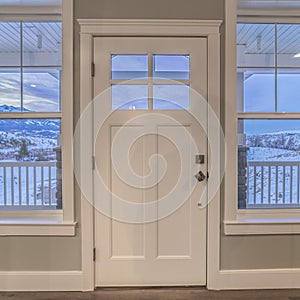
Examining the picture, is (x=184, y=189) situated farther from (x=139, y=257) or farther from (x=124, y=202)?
(x=139, y=257)

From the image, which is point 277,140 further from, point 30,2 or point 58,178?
point 30,2

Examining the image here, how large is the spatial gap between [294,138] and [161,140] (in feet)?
3.83

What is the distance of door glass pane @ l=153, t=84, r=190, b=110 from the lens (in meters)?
2.63

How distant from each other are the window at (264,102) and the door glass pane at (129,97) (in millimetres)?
793

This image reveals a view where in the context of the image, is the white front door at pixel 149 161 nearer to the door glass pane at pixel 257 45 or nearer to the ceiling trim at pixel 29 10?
the door glass pane at pixel 257 45

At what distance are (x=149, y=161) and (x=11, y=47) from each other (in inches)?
57.9

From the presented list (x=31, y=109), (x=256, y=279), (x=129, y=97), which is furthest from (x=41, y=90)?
(x=256, y=279)

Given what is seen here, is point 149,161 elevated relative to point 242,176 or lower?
elevated

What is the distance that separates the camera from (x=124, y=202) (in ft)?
8.68

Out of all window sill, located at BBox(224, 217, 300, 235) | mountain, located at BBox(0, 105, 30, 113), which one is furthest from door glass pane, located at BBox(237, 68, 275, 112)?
mountain, located at BBox(0, 105, 30, 113)

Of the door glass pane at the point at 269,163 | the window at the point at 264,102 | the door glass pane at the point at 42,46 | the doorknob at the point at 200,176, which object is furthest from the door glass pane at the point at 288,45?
the door glass pane at the point at 42,46

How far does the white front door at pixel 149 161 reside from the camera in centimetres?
261

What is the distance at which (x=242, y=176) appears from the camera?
2779 millimetres

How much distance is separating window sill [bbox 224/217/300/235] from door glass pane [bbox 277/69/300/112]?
93 centimetres
